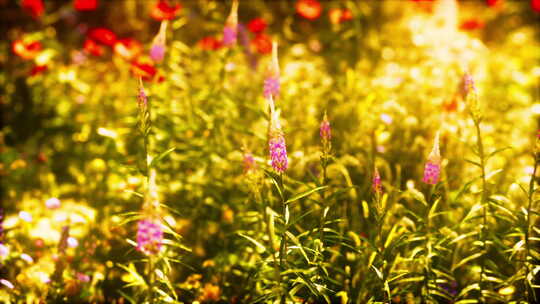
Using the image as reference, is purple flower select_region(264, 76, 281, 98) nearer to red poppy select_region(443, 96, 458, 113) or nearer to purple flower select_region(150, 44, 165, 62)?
purple flower select_region(150, 44, 165, 62)

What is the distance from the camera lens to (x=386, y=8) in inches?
249

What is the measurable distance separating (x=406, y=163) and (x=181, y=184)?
5.01 ft

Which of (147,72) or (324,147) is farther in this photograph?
(147,72)

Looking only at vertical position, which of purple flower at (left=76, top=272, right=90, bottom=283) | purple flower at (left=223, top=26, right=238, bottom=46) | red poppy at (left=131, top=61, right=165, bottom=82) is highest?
purple flower at (left=223, top=26, right=238, bottom=46)

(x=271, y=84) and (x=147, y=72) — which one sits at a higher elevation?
(x=147, y=72)

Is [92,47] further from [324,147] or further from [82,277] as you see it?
[324,147]

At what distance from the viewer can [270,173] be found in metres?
2.12

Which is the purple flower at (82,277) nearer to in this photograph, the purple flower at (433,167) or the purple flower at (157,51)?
the purple flower at (157,51)

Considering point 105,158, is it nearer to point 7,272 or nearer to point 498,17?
point 7,272

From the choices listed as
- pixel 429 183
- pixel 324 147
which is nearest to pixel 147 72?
pixel 324 147

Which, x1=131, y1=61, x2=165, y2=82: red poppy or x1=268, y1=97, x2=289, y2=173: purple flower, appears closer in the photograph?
x1=268, y1=97, x2=289, y2=173: purple flower

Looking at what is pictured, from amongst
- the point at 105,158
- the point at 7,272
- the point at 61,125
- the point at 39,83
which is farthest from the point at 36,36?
the point at 7,272

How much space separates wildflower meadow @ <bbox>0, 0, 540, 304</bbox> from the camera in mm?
2309

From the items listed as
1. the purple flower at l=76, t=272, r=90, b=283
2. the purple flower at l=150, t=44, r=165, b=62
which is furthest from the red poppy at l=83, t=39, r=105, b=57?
the purple flower at l=76, t=272, r=90, b=283
